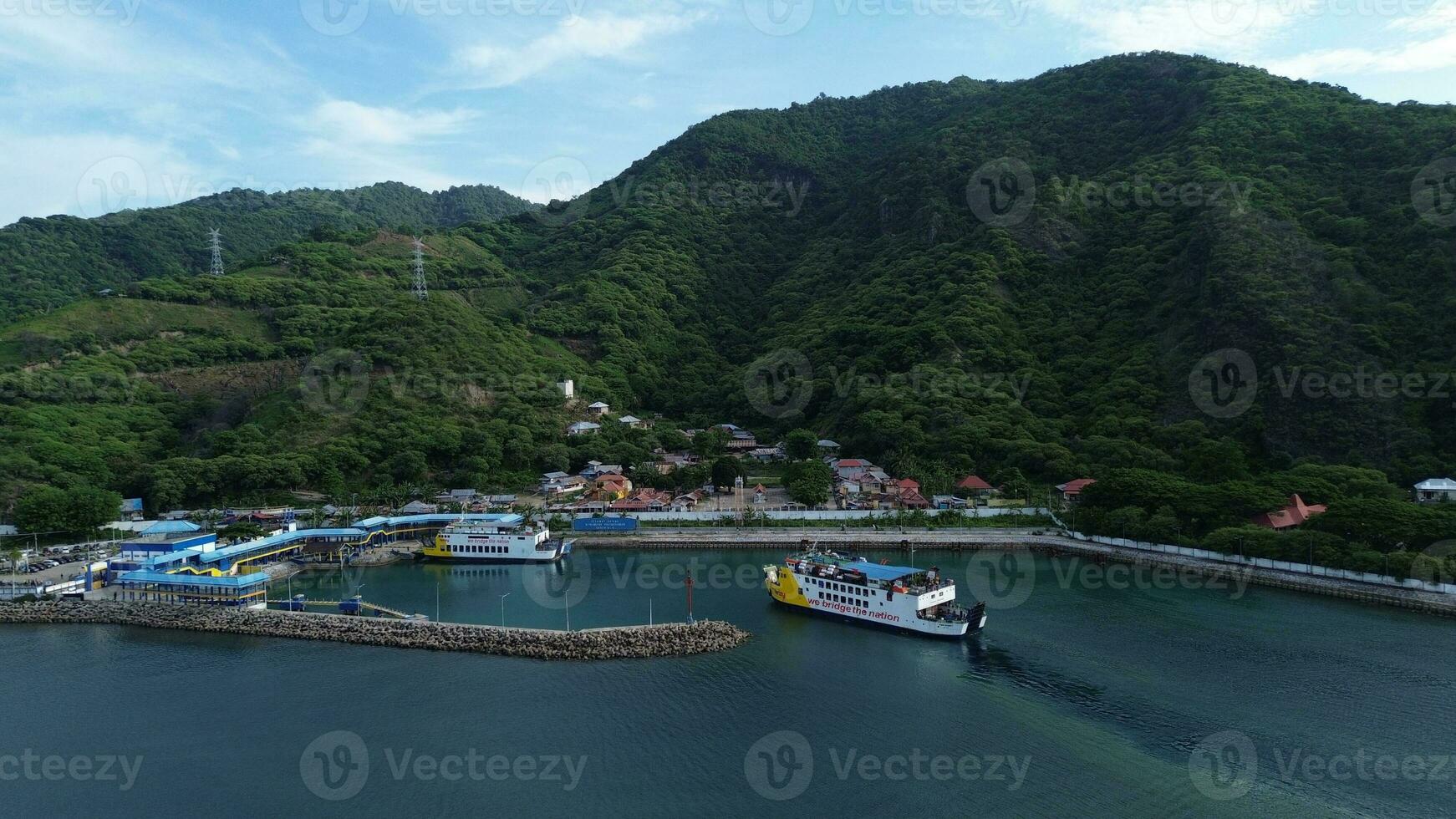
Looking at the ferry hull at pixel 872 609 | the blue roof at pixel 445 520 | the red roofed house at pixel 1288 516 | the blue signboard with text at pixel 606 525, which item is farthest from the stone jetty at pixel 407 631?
the red roofed house at pixel 1288 516

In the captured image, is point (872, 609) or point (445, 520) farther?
point (445, 520)

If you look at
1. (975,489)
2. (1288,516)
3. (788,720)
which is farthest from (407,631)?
(1288,516)

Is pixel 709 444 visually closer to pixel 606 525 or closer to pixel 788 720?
pixel 606 525

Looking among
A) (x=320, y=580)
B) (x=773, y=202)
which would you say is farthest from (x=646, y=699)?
(x=773, y=202)

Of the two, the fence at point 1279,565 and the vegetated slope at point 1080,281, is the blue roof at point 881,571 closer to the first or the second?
the fence at point 1279,565

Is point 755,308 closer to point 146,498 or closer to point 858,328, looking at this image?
point 858,328

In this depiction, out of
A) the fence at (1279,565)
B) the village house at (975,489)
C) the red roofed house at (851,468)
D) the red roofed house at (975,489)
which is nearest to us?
the fence at (1279,565)
